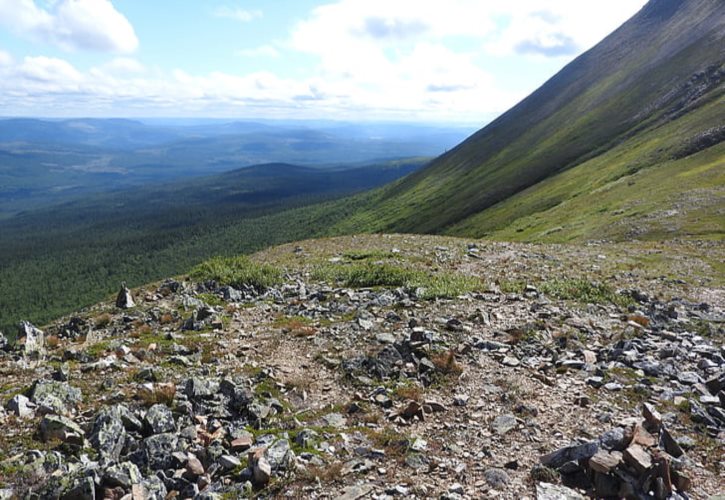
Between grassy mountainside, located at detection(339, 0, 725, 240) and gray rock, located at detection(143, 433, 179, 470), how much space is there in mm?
46735

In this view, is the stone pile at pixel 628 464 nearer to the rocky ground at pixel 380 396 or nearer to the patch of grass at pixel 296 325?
the rocky ground at pixel 380 396

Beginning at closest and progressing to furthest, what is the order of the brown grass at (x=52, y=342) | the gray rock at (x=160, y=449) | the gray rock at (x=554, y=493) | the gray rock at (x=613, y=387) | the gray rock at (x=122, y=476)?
the gray rock at (x=554, y=493)
the gray rock at (x=122, y=476)
the gray rock at (x=160, y=449)
the gray rock at (x=613, y=387)
the brown grass at (x=52, y=342)

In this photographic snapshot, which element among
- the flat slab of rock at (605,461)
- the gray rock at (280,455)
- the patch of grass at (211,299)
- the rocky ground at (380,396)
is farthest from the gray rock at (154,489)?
the patch of grass at (211,299)

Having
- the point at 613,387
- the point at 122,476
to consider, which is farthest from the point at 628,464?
the point at 122,476

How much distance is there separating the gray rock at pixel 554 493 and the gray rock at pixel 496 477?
2.24 ft

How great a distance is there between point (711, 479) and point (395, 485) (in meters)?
6.93

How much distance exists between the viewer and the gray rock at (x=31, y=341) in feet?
54.2

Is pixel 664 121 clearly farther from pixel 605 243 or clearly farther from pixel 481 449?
pixel 481 449

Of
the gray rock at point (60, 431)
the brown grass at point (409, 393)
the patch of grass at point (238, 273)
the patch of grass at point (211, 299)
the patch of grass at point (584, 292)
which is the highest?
the patch of grass at point (584, 292)

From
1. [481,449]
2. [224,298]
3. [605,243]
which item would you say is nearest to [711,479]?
[481,449]

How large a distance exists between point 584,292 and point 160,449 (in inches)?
842

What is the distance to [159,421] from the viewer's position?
11.0 meters

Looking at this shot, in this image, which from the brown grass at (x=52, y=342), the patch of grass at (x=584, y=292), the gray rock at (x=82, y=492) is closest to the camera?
the gray rock at (x=82, y=492)

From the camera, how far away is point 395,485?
933cm
